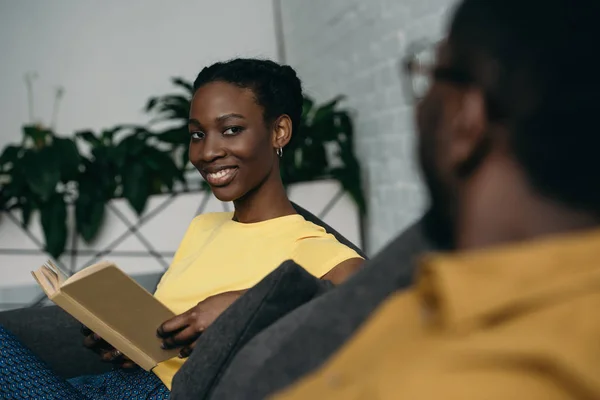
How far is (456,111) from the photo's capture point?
0.62 metres

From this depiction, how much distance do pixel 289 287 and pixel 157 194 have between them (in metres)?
1.87

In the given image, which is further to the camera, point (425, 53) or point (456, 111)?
point (425, 53)

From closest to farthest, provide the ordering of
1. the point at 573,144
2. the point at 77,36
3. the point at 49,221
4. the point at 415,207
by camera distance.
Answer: the point at 573,144, the point at 415,207, the point at 49,221, the point at 77,36

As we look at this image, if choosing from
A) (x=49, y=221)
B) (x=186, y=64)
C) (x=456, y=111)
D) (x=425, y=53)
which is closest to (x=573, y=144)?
(x=456, y=111)

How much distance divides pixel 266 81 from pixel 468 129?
979mm

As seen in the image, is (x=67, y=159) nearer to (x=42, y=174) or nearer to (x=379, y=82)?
(x=42, y=174)

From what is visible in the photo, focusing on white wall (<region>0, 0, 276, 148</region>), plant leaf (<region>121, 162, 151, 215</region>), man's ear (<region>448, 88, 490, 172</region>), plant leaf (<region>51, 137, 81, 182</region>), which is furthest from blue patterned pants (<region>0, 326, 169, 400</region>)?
white wall (<region>0, 0, 276, 148</region>)

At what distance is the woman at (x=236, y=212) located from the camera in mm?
1380

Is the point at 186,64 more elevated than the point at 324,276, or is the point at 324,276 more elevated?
the point at 186,64

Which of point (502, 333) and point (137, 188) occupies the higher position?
point (502, 333)

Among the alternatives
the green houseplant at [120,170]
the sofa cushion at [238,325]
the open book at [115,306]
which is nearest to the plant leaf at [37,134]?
the green houseplant at [120,170]

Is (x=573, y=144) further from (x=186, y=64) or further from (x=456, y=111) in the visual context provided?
(x=186, y=64)

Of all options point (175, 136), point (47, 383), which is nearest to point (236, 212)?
point (47, 383)

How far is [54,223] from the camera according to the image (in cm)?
272
